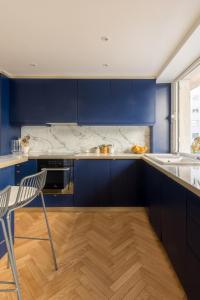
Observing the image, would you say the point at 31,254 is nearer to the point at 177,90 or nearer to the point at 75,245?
the point at 75,245

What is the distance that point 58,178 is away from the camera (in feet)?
10.0

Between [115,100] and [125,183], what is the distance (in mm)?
1328

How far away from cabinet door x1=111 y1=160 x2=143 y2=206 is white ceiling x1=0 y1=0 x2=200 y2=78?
1.42 metres

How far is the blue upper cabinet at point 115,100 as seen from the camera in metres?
A: 3.21

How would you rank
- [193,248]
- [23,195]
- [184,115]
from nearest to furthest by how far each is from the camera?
[193,248]
[23,195]
[184,115]

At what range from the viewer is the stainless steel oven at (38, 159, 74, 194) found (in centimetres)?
304

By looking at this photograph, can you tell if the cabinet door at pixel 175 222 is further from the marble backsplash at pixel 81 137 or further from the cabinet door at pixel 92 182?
the marble backsplash at pixel 81 137

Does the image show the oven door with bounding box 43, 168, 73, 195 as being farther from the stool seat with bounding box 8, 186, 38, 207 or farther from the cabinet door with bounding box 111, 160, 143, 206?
the stool seat with bounding box 8, 186, 38, 207

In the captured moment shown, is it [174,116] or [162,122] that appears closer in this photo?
[174,116]

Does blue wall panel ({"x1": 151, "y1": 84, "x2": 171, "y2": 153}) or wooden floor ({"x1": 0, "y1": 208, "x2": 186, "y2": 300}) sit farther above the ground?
blue wall panel ({"x1": 151, "y1": 84, "x2": 171, "y2": 153})

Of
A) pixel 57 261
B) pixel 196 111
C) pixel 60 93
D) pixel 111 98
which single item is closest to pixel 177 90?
pixel 196 111

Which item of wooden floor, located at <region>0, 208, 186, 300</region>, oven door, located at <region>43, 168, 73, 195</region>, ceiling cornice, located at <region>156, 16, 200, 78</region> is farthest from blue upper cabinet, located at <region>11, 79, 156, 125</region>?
wooden floor, located at <region>0, 208, 186, 300</region>

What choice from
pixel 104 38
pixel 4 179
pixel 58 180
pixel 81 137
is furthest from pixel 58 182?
pixel 104 38

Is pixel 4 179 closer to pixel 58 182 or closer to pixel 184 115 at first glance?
pixel 58 182
